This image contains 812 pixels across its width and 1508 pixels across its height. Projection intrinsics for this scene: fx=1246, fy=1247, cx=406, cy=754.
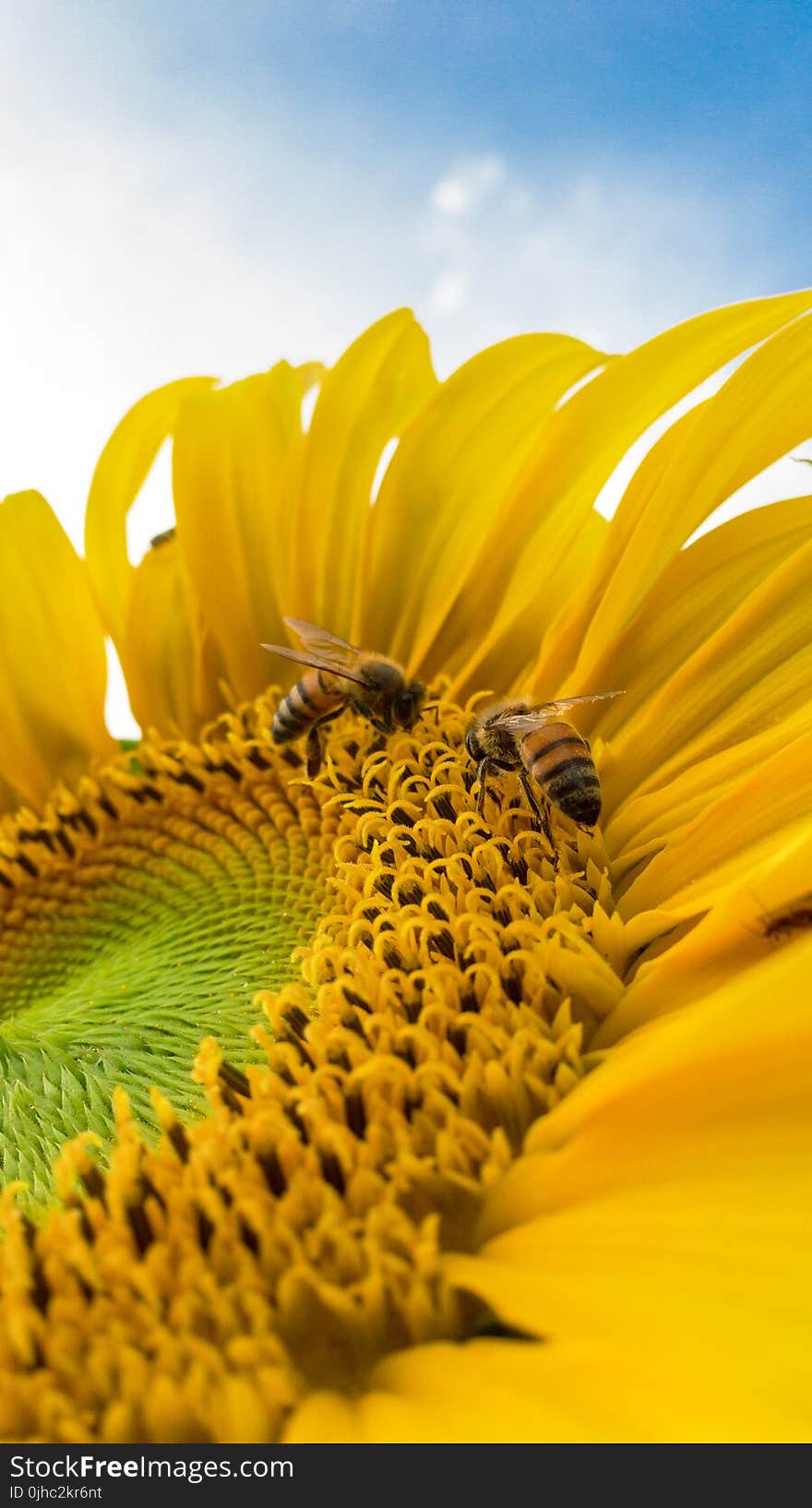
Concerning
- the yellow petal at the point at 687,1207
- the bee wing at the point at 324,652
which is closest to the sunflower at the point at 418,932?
the yellow petal at the point at 687,1207

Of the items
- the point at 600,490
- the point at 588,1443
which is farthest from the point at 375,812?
the point at 588,1443

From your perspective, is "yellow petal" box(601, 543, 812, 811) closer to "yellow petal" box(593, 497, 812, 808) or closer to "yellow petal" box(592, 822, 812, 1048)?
"yellow petal" box(593, 497, 812, 808)

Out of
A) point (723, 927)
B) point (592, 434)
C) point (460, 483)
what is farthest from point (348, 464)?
point (723, 927)

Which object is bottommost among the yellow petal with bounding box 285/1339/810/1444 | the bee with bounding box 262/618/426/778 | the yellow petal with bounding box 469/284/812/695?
the yellow petal with bounding box 285/1339/810/1444

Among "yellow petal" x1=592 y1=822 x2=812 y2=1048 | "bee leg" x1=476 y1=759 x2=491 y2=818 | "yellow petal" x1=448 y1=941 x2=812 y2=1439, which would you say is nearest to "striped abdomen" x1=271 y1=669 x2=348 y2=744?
"bee leg" x1=476 y1=759 x2=491 y2=818

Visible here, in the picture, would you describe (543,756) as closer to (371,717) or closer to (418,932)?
(418,932)

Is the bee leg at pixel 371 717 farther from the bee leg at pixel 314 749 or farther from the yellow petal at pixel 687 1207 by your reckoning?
the yellow petal at pixel 687 1207

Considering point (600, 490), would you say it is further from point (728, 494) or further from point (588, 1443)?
point (588, 1443)
